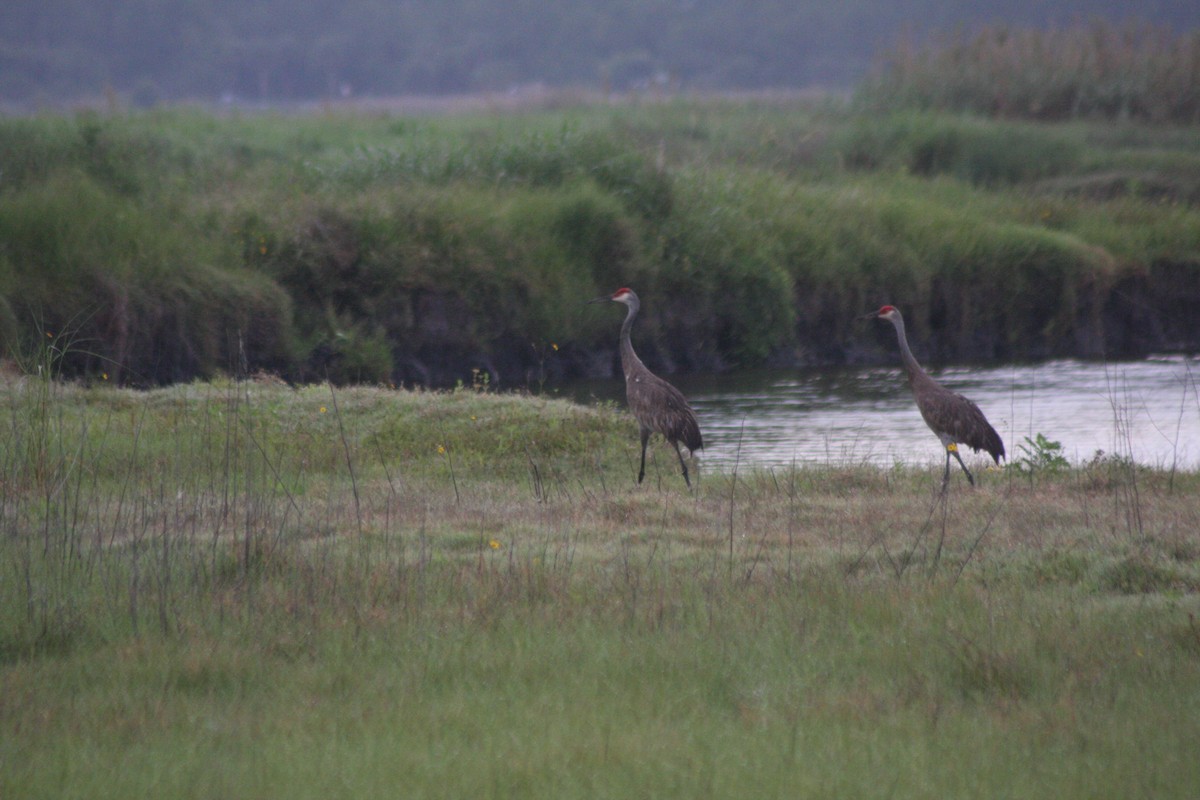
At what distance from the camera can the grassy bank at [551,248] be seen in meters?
16.5

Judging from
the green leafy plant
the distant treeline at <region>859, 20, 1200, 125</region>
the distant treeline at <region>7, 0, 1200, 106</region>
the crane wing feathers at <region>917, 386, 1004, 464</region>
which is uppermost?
the distant treeline at <region>7, 0, 1200, 106</region>

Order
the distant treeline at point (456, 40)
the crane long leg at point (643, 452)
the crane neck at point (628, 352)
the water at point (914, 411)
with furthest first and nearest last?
the distant treeline at point (456, 40), the water at point (914, 411), the crane neck at point (628, 352), the crane long leg at point (643, 452)

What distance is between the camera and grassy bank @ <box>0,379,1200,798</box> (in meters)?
4.59

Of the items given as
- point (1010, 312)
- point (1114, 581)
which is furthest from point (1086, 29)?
point (1114, 581)

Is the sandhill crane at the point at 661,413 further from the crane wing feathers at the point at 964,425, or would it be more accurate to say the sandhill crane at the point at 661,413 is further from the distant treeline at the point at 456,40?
the distant treeline at the point at 456,40

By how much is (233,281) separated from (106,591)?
11.1 meters

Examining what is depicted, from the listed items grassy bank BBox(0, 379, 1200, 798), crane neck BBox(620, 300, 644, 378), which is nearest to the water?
crane neck BBox(620, 300, 644, 378)

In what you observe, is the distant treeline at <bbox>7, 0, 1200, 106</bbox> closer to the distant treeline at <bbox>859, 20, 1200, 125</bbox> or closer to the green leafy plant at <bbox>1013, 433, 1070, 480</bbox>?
the distant treeline at <bbox>859, 20, 1200, 125</bbox>

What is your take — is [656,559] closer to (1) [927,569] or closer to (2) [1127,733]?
(1) [927,569]

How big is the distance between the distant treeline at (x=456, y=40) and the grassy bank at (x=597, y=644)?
48.3 metres

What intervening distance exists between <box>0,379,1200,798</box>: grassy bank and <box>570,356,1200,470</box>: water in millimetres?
3516

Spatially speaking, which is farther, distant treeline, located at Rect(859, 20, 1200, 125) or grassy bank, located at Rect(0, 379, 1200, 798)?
distant treeline, located at Rect(859, 20, 1200, 125)

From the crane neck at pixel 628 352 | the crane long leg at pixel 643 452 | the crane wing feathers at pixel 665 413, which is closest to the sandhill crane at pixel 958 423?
the crane wing feathers at pixel 665 413

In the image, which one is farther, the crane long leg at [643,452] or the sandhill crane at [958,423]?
the crane long leg at [643,452]
